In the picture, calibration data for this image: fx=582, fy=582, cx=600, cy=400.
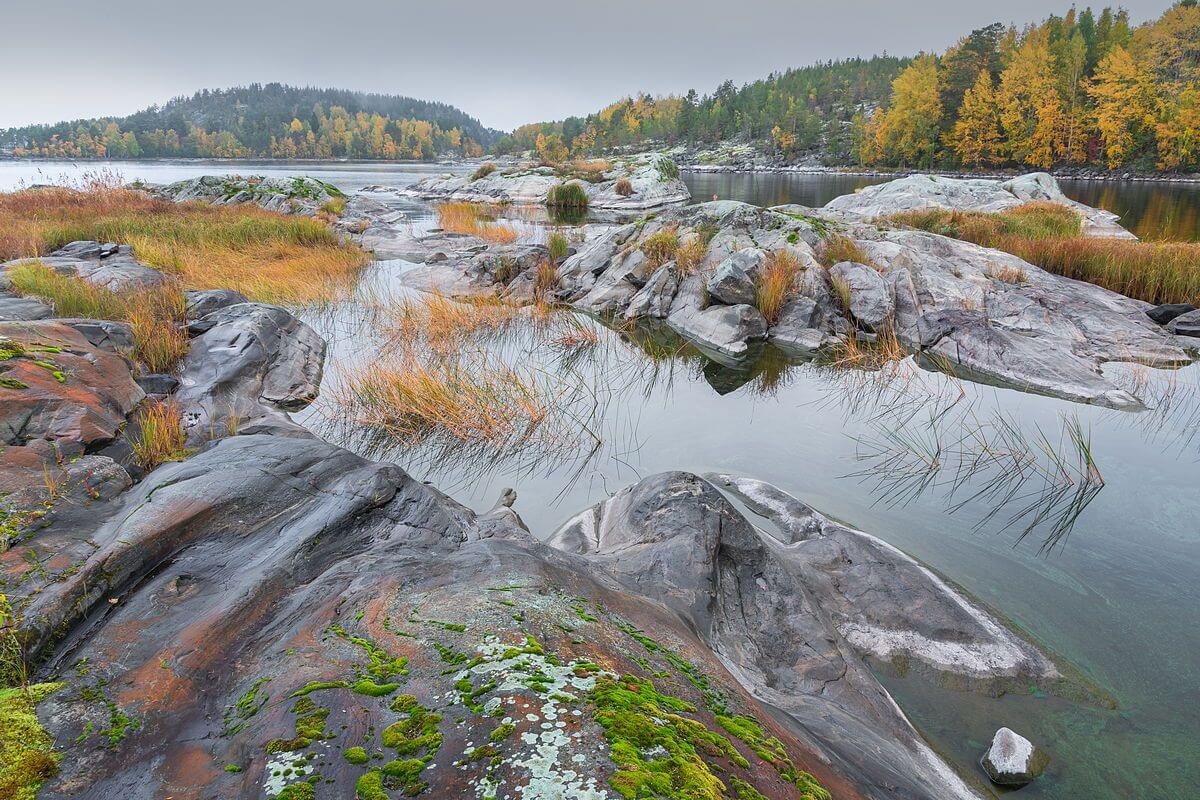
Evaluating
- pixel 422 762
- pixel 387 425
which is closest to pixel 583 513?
pixel 387 425

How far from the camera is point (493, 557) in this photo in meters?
2.94

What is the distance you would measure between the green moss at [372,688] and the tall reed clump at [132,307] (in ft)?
24.7

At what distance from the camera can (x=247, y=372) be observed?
7691 millimetres

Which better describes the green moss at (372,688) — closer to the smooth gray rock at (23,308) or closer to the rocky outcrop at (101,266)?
the smooth gray rock at (23,308)

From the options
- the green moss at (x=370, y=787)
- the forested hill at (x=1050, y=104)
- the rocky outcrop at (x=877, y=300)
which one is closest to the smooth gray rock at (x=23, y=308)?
the rocky outcrop at (x=877, y=300)

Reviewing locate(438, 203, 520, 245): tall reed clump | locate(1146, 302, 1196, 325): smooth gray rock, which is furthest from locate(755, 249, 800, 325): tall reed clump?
locate(438, 203, 520, 245): tall reed clump

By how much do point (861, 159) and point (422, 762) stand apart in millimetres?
91657

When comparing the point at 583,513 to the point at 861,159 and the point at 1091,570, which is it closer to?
the point at 1091,570

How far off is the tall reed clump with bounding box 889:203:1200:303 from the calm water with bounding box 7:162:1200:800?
4.57 metres

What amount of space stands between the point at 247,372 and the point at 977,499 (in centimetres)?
874

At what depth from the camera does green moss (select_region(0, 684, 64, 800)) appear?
1.53 metres

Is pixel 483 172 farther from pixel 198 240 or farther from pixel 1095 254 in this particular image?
pixel 1095 254

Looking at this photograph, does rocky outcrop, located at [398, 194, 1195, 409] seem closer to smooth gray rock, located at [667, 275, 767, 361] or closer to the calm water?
smooth gray rock, located at [667, 275, 767, 361]

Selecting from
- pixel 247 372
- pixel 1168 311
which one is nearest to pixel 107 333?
pixel 247 372
